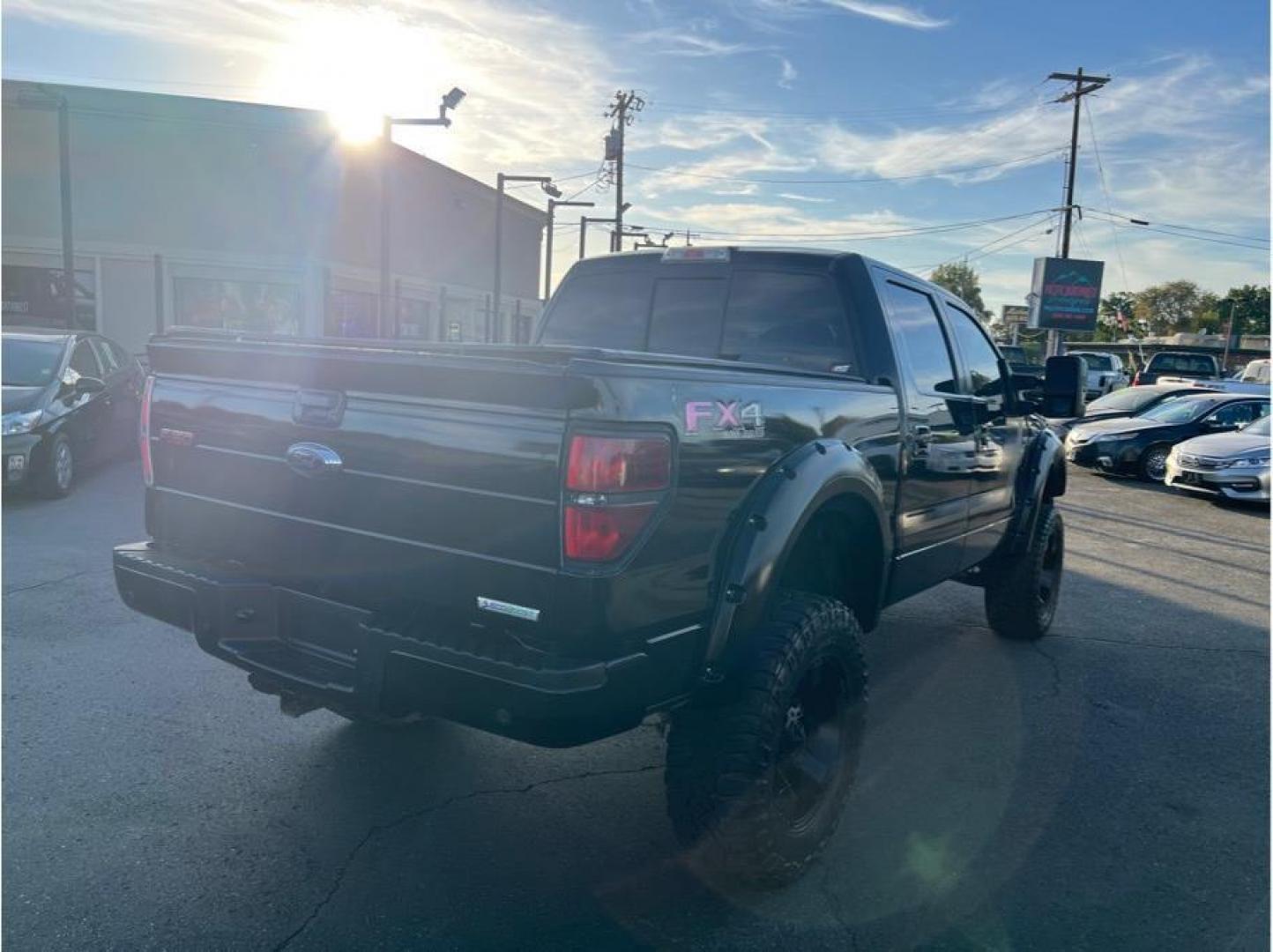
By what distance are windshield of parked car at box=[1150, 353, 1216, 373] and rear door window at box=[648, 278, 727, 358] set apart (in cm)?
3296

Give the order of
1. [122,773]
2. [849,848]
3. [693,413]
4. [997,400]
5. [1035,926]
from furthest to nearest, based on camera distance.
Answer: [997,400], [122,773], [849,848], [1035,926], [693,413]

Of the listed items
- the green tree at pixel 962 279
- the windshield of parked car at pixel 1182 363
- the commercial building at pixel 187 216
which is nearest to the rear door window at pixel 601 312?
the commercial building at pixel 187 216

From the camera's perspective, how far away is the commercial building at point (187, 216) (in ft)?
82.8

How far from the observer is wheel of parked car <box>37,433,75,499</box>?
8.78m

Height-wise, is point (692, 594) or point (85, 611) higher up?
point (692, 594)

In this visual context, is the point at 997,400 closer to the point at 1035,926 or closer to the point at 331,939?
the point at 1035,926

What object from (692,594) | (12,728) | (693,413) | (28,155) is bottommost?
(12,728)

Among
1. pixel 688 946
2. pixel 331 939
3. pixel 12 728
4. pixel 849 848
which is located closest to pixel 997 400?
pixel 849 848

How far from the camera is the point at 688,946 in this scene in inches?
109

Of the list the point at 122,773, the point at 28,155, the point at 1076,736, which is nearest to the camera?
the point at 122,773

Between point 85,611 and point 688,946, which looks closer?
point 688,946

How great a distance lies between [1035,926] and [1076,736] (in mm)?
1733

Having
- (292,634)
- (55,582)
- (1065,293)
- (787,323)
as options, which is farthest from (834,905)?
(1065,293)

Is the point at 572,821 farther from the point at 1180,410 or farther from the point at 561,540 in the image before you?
the point at 1180,410
